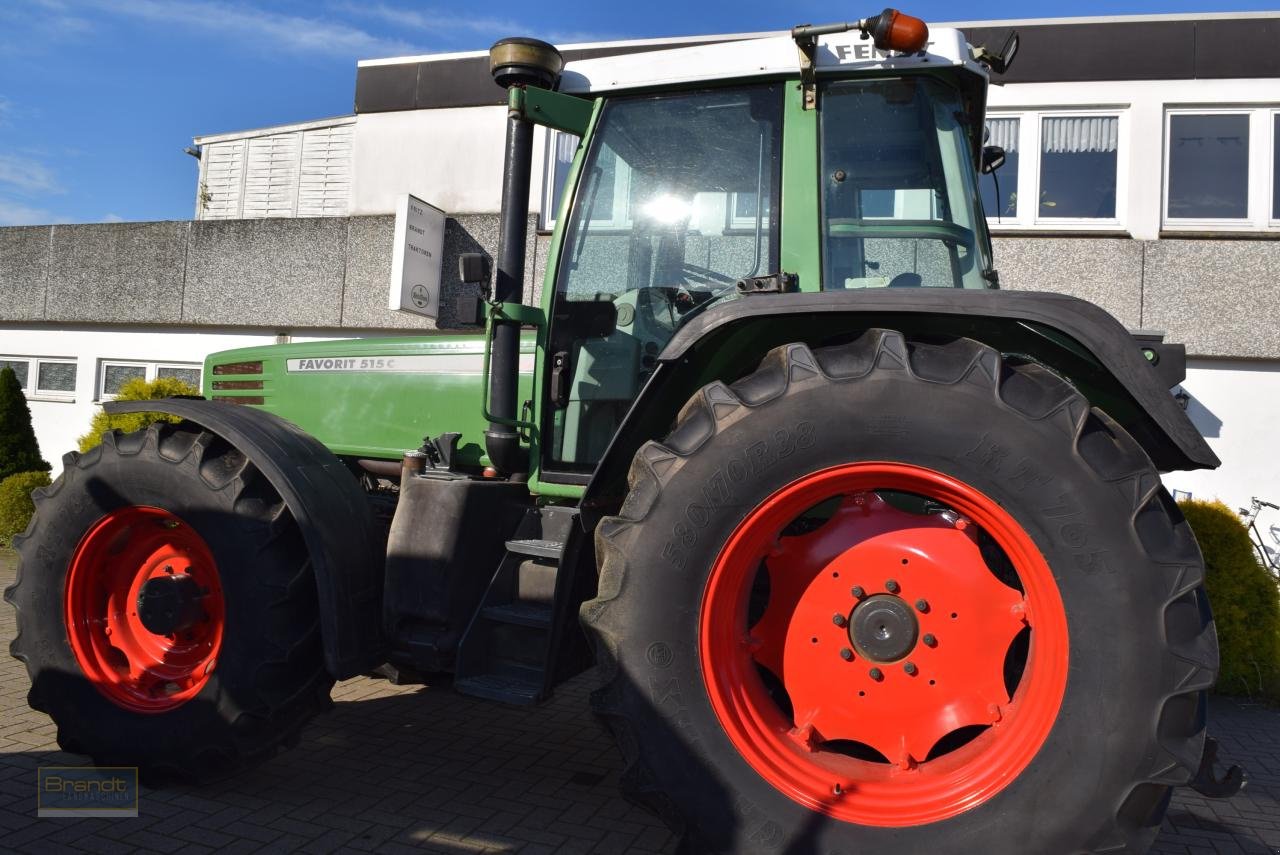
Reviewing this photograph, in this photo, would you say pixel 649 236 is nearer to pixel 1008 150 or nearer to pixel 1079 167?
pixel 1008 150

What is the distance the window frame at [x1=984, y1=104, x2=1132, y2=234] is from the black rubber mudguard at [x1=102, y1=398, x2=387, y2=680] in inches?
272

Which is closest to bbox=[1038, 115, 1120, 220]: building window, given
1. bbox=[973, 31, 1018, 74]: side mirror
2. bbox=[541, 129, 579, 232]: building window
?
bbox=[541, 129, 579, 232]: building window

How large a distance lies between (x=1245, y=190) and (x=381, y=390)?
26.5ft

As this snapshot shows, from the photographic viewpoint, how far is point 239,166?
1164 cm

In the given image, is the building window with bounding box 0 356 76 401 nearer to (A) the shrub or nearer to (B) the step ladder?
(A) the shrub

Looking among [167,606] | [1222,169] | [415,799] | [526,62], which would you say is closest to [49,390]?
[167,606]

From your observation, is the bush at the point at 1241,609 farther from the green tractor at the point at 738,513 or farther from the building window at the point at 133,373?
the building window at the point at 133,373

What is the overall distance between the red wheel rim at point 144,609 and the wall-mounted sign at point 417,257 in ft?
16.2

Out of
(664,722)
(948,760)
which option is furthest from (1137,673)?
(664,722)

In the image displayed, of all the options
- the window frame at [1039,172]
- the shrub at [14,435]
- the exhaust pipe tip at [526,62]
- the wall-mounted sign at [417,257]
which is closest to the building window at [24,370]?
the shrub at [14,435]

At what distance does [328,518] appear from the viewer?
2992 millimetres

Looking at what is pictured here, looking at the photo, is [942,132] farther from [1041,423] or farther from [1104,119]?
[1104,119]

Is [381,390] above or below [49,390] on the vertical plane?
below

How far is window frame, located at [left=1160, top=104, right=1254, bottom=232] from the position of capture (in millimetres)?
8008
